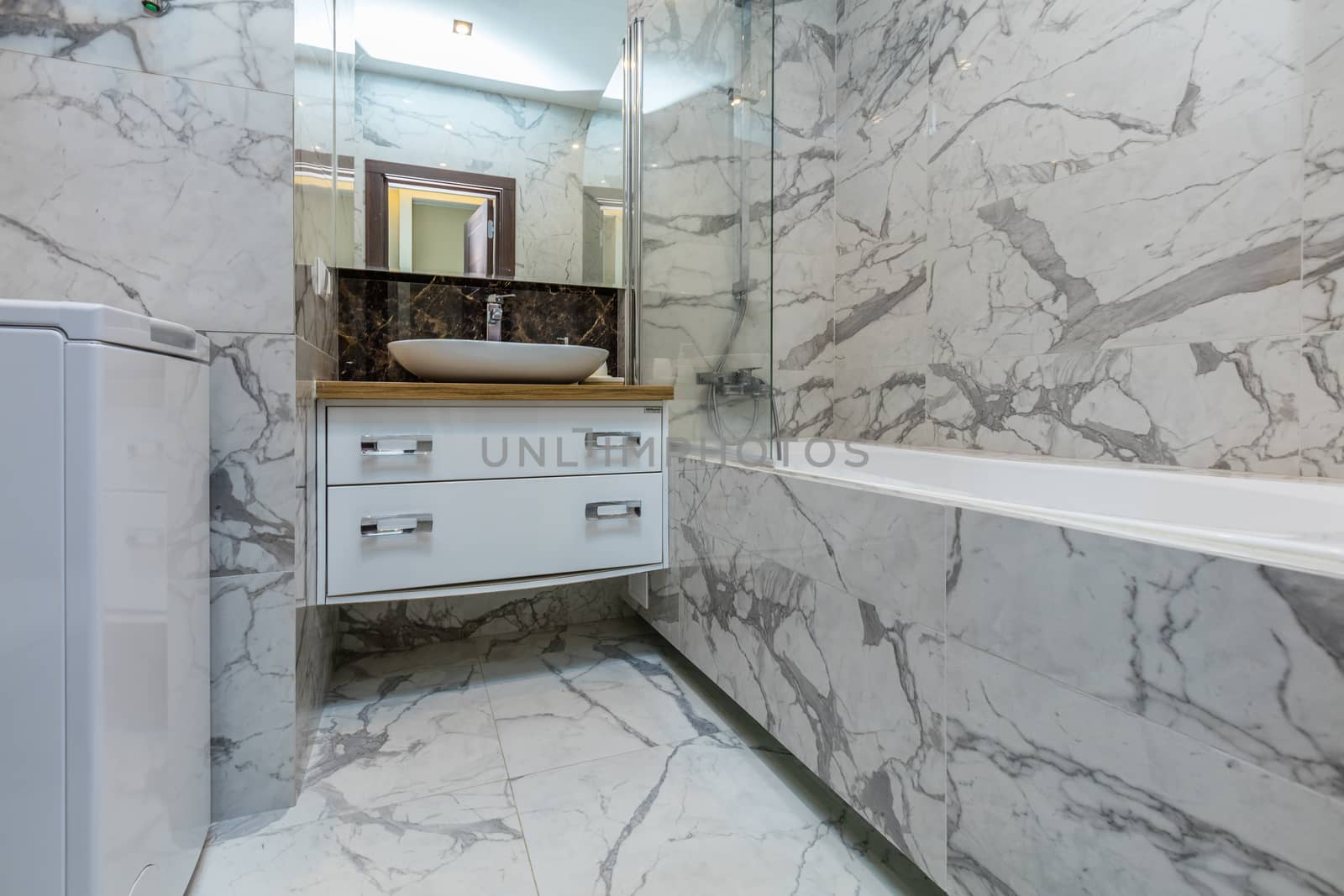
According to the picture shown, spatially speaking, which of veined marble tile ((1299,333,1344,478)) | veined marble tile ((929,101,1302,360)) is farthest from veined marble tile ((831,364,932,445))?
veined marble tile ((1299,333,1344,478))

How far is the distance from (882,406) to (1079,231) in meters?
0.79

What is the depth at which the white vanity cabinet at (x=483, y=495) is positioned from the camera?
1.43 meters

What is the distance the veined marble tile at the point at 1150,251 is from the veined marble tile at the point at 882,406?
234 mm

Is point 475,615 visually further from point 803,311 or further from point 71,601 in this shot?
point 803,311

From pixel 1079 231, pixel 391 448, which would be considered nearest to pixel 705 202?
pixel 1079 231

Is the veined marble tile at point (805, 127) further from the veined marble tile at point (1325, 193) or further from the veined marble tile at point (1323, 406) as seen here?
the veined marble tile at point (1323, 406)

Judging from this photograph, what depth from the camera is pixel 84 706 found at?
2.23ft

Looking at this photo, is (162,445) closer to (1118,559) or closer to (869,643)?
(869,643)

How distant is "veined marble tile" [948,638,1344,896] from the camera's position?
503 millimetres

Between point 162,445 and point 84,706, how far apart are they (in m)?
0.33

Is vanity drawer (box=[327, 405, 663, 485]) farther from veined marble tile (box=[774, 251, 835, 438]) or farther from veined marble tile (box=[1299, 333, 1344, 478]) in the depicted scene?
veined marble tile (box=[1299, 333, 1344, 478])

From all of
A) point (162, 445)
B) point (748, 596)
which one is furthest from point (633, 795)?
point (162, 445)

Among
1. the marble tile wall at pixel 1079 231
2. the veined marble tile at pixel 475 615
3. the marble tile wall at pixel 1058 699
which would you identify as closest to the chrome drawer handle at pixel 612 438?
the marble tile wall at pixel 1058 699

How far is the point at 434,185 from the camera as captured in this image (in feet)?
6.58
